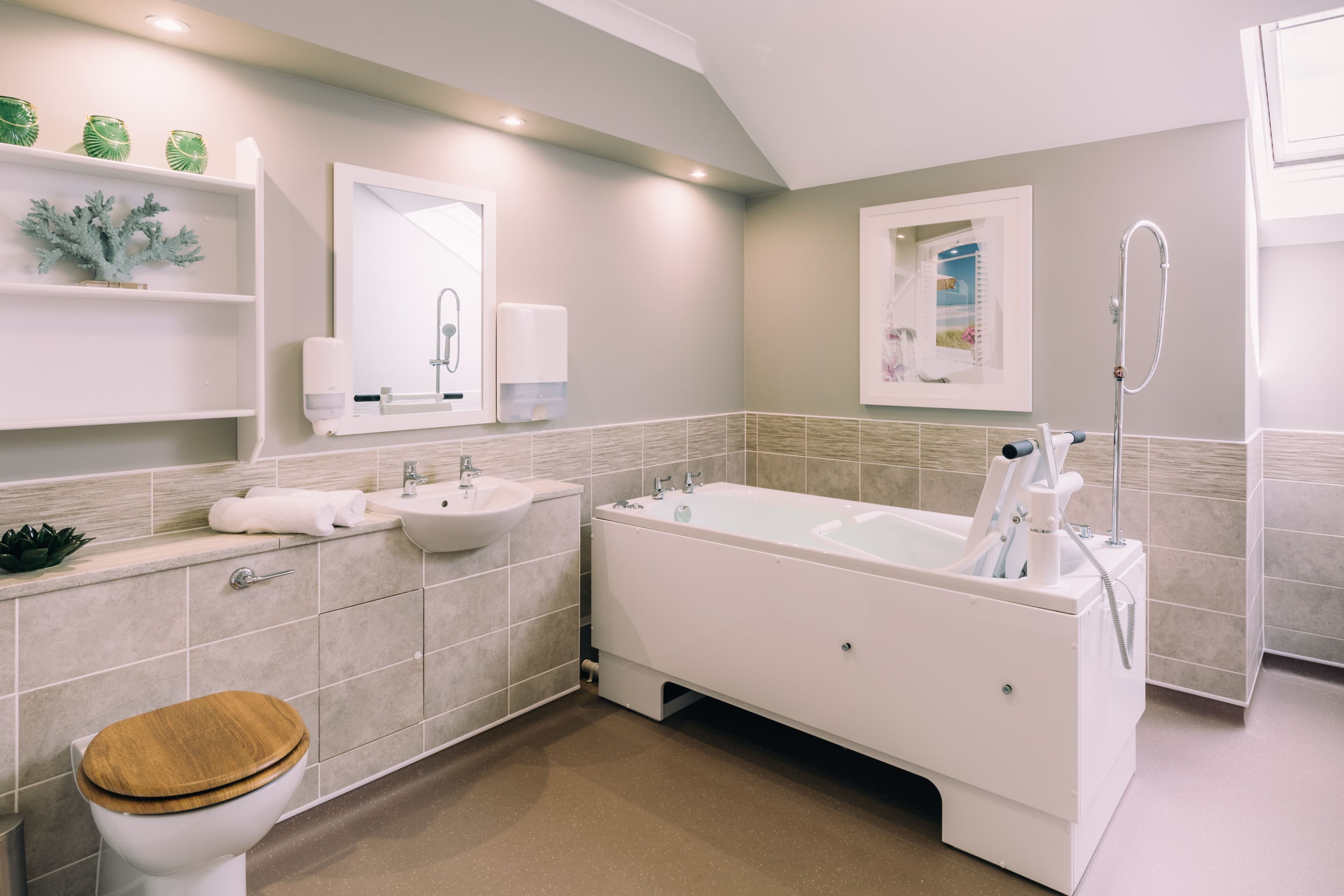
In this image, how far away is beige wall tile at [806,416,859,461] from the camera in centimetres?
388

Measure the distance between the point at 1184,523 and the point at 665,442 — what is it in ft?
7.35

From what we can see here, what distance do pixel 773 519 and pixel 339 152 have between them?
7.18 feet

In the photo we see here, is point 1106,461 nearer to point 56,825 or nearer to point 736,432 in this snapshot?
point 736,432

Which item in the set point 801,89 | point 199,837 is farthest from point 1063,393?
point 199,837

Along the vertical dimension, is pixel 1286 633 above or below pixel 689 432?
below

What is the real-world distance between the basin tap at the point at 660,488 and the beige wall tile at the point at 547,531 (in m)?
0.45

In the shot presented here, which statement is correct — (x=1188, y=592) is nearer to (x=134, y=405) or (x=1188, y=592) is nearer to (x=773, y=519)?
(x=773, y=519)

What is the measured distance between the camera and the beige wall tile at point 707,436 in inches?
155

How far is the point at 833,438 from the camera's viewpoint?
13.0ft

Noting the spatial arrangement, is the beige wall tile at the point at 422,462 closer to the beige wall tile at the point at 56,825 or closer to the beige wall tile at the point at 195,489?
the beige wall tile at the point at 195,489

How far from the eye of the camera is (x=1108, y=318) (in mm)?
3072

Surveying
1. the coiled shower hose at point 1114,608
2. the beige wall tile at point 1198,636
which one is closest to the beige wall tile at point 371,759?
the coiled shower hose at point 1114,608

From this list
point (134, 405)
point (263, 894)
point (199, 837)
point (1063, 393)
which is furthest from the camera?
point (1063, 393)

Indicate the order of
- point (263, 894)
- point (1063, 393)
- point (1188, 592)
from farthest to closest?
point (1063, 393)
point (1188, 592)
point (263, 894)
